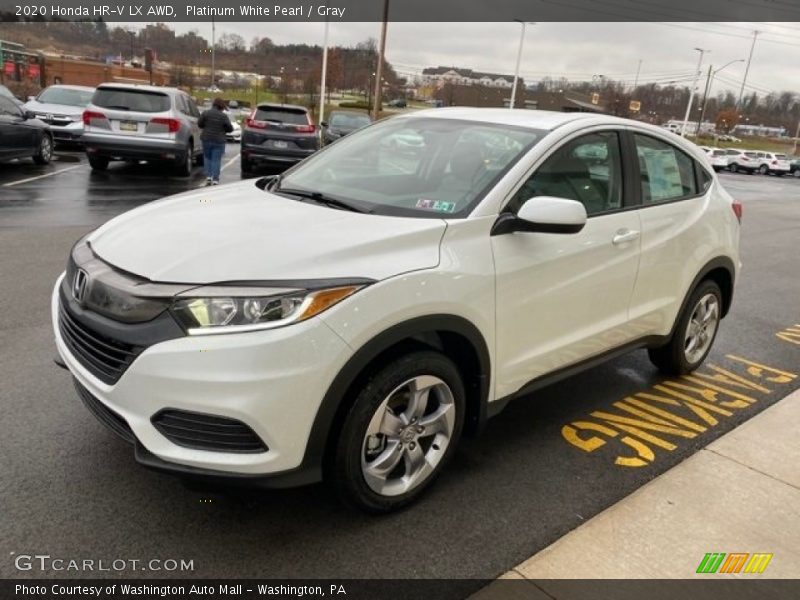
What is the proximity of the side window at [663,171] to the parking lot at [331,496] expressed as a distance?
136 cm

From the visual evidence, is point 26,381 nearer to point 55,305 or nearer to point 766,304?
point 55,305

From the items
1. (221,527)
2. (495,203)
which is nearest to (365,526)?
(221,527)

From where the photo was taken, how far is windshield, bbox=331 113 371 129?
19406mm

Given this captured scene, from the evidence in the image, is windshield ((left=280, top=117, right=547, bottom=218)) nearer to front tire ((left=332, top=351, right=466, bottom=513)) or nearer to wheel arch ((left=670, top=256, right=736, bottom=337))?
front tire ((left=332, top=351, right=466, bottom=513))

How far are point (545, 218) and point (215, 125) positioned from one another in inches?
434

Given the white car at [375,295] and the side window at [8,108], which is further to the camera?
the side window at [8,108]

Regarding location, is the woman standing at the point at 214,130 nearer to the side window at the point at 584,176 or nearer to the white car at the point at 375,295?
the white car at the point at 375,295

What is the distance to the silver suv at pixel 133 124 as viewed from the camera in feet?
40.7

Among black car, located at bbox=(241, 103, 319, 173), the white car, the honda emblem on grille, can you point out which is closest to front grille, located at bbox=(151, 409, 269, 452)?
the white car

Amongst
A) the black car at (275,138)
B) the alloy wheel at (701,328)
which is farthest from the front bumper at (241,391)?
the black car at (275,138)

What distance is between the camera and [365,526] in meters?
2.86

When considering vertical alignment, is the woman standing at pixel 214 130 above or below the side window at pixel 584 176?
below

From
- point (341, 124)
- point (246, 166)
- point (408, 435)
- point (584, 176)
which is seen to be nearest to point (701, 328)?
point (584, 176)

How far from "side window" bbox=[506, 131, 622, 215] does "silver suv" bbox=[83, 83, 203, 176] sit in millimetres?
10603
